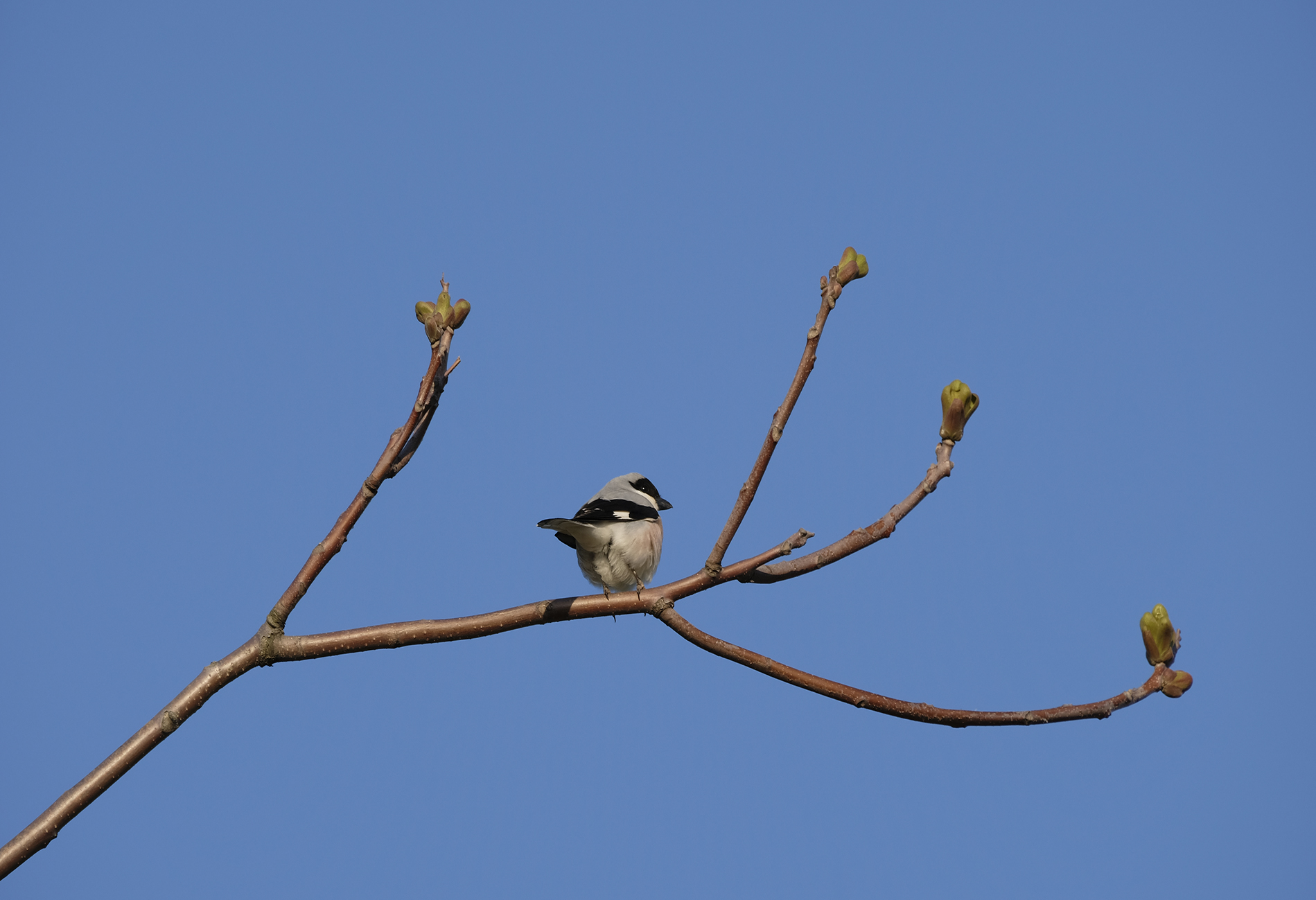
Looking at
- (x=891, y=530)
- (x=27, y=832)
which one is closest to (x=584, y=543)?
(x=891, y=530)

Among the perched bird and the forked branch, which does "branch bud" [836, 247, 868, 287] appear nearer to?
the forked branch

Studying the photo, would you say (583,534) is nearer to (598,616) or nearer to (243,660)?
(598,616)

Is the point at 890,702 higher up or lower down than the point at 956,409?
lower down

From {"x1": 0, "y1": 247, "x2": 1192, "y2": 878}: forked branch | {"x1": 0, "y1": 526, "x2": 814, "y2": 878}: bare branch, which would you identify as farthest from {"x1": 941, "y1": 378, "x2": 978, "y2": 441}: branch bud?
{"x1": 0, "y1": 526, "x2": 814, "y2": 878}: bare branch

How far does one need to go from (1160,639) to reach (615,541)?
3.33m

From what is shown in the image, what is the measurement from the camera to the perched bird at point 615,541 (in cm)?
613

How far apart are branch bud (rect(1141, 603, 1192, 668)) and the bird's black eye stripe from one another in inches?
179

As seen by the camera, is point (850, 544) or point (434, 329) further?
point (434, 329)

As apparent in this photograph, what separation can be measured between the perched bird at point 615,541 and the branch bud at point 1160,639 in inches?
120

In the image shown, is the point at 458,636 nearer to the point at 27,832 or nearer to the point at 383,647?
the point at 383,647

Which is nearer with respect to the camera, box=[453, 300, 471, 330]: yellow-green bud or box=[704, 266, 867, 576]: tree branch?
box=[704, 266, 867, 576]: tree branch

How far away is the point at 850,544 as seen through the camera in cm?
363

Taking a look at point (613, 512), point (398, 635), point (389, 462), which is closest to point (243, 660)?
point (398, 635)

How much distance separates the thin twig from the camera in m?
3.38
